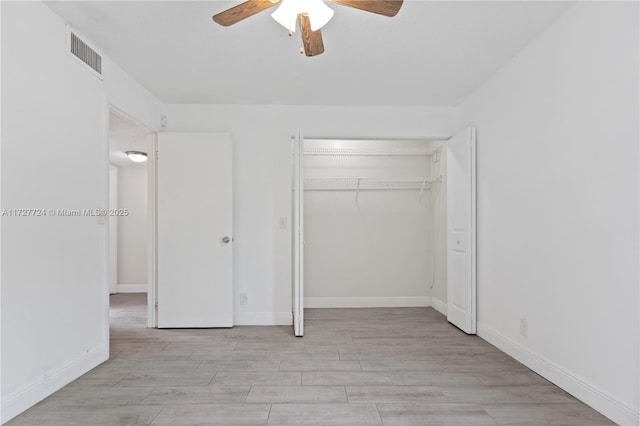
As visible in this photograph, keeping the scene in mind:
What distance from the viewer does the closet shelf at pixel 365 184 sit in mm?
4457

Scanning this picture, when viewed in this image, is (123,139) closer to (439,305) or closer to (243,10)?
(243,10)

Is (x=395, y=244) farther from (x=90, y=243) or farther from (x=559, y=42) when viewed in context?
(x=90, y=243)

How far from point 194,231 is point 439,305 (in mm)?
Result: 2996

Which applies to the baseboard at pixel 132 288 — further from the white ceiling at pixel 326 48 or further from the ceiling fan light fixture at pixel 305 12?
the ceiling fan light fixture at pixel 305 12

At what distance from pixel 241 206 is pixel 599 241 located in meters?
3.02

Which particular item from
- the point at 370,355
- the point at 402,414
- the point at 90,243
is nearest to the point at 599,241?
the point at 402,414

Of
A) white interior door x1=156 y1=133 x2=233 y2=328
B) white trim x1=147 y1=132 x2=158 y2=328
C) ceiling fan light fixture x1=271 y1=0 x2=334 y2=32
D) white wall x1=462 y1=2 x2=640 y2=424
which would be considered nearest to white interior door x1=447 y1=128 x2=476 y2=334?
white wall x1=462 y1=2 x2=640 y2=424

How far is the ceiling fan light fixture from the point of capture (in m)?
1.82

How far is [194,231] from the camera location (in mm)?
3594

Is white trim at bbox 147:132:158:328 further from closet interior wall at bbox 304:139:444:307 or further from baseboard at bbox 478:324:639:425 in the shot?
baseboard at bbox 478:324:639:425

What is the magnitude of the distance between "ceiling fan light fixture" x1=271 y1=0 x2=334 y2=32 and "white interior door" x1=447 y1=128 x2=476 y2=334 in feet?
6.84

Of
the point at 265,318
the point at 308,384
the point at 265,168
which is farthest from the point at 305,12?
the point at 265,318

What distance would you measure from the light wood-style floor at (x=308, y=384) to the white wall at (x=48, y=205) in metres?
0.26

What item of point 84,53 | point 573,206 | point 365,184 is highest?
point 84,53
